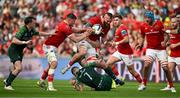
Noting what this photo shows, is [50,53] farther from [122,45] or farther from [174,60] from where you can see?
[174,60]

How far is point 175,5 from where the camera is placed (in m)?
35.6

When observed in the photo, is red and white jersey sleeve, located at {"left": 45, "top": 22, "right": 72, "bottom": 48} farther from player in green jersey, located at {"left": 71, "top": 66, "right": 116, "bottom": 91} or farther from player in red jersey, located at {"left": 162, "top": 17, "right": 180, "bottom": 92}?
player in red jersey, located at {"left": 162, "top": 17, "right": 180, "bottom": 92}

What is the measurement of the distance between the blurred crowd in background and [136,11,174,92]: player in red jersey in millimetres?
9049

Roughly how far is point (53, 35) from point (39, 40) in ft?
46.4

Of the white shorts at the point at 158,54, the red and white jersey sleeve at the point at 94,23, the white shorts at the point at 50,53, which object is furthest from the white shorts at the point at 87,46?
the white shorts at the point at 158,54

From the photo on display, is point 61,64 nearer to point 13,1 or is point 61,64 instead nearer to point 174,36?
point 13,1

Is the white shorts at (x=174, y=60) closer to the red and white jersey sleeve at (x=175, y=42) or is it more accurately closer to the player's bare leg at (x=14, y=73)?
the red and white jersey sleeve at (x=175, y=42)

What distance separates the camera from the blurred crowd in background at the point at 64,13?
115ft

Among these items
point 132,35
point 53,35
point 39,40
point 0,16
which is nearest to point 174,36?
point 53,35

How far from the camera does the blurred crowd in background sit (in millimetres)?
34938

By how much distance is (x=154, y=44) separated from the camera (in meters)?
23.3

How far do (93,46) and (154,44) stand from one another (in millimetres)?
2279

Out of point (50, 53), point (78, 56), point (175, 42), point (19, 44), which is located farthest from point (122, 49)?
point (19, 44)

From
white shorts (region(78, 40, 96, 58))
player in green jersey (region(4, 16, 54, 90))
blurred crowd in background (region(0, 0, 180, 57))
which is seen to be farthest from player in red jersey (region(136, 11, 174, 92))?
blurred crowd in background (region(0, 0, 180, 57))
